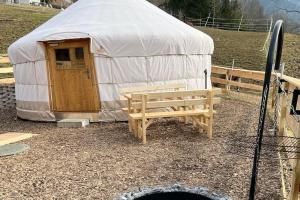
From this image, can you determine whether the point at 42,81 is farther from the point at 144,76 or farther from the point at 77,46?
the point at 144,76

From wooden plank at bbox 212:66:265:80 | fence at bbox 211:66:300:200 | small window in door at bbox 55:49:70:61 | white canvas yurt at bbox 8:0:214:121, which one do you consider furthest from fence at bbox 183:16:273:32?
small window in door at bbox 55:49:70:61

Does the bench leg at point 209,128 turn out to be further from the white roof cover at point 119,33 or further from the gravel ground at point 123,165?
the white roof cover at point 119,33

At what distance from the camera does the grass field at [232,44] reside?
706 inches

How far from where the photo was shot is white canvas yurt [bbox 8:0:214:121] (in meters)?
7.13

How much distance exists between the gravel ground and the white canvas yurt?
842mm

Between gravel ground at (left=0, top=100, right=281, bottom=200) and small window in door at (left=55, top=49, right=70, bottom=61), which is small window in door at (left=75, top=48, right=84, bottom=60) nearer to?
small window in door at (left=55, top=49, right=70, bottom=61)

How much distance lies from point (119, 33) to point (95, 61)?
2.38ft

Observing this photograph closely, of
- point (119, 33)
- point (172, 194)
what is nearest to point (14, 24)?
point (119, 33)

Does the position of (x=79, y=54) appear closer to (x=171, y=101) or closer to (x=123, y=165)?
(x=171, y=101)

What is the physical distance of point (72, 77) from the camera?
7.39 m

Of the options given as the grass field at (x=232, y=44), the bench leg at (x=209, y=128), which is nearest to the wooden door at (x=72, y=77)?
the bench leg at (x=209, y=128)

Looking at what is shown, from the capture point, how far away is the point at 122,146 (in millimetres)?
5523

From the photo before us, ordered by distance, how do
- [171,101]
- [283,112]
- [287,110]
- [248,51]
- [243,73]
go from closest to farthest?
[287,110] → [283,112] → [171,101] → [243,73] → [248,51]

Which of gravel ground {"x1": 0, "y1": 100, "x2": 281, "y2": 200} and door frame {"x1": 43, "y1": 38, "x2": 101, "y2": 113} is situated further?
door frame {"x1": 43, "y1": 38, "x2": 101, "y2": 113}
